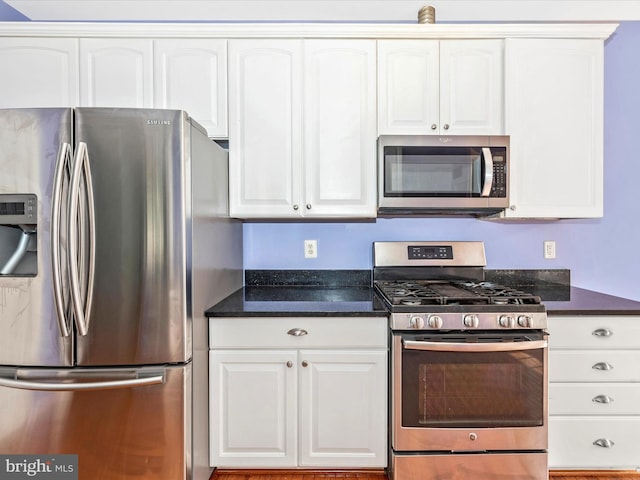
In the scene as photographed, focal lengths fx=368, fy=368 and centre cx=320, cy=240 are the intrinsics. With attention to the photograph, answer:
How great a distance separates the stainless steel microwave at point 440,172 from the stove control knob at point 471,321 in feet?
2.04

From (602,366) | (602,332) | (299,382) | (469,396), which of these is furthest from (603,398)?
(299,382)

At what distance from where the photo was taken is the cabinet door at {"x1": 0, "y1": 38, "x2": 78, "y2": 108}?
6.47ft

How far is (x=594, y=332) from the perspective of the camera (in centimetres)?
173

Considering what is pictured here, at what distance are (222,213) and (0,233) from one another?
920mm

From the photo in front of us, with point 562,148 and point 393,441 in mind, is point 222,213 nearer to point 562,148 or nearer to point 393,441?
point 393,441

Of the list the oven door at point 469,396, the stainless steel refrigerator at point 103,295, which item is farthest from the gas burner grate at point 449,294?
the stainless steel refrigerator at point 103,295

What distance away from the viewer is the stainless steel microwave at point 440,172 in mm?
1957

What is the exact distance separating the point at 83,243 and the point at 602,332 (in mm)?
2296

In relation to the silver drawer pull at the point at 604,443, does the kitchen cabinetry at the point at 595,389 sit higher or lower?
higher

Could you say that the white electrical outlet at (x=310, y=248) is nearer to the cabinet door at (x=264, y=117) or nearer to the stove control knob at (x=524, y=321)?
the cabinet door at (x=264, y=117)

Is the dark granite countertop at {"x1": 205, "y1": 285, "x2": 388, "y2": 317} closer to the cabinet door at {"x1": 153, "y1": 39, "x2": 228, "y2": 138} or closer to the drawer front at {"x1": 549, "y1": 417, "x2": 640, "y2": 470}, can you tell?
the cabinet door at {"x1": 153, "y1": 39, "x2": 228, "y2": 138}

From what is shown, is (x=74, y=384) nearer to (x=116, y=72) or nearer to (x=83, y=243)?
(x=83, y=243)

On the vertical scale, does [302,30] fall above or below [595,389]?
above

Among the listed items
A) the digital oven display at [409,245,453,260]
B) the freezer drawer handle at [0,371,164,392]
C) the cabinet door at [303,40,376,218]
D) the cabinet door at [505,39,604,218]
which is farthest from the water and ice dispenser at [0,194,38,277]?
the cabinet door at [505,39,604,218]
